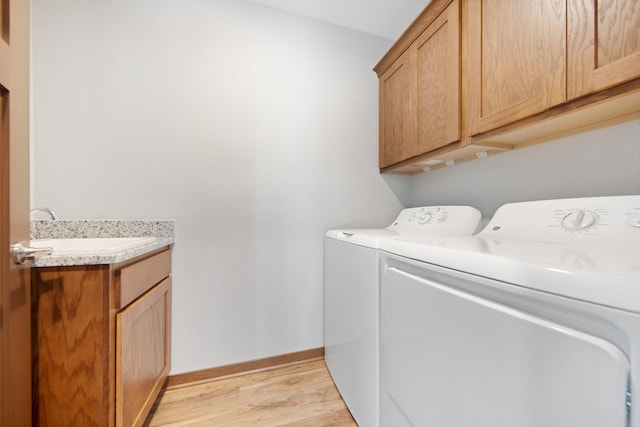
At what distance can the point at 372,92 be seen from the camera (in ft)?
6.17

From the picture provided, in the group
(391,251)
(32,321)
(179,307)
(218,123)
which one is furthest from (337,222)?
(32,321)

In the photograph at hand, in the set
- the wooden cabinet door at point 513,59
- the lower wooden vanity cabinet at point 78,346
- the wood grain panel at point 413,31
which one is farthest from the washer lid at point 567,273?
the wood grain panel at point 413,31

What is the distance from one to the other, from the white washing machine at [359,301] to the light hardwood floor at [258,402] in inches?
3.7

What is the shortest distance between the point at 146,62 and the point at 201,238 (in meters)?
1.06

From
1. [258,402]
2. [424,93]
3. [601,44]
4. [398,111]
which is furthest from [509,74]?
[258,402]

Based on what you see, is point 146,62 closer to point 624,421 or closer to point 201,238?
point 201,238

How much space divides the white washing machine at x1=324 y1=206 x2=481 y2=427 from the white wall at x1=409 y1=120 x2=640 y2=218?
0.66ft

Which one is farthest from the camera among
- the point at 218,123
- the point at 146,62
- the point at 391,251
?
the point at 218,123

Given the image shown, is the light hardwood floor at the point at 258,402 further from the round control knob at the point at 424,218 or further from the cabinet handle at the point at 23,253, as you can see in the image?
the round control knob at the point at 424,218

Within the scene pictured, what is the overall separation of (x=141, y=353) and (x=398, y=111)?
1914 mm

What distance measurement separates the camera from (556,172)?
1109 millimetres

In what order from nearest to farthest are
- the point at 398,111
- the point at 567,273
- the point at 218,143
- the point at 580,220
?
the point at 567,273
the point at 580,220
the point at 218,143
the point at 398,111

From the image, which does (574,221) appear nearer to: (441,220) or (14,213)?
(441,220)

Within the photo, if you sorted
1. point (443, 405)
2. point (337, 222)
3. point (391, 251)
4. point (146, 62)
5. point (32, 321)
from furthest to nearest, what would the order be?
point (337, 222) < point (146, 62) < point (391, 251) < point (32, 321) < point (443, 405)
